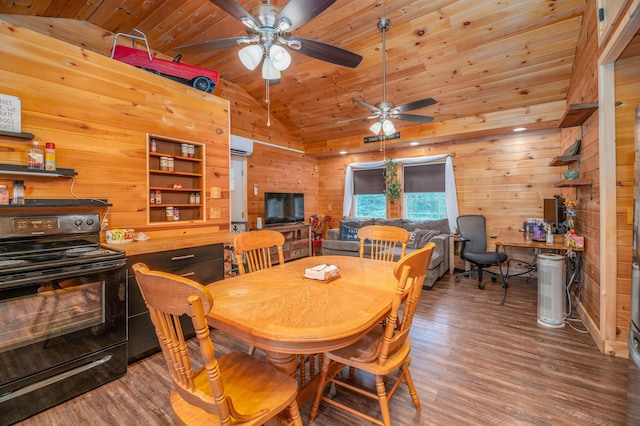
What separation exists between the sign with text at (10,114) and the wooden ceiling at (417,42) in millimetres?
1543

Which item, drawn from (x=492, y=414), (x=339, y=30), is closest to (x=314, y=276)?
(x=492, y=414)

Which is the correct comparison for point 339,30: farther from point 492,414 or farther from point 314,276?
point 492,414

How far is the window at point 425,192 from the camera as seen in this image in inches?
225

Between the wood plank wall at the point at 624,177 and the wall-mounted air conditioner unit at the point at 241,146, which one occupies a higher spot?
the wall-mounted air conditioner unit at the point at 241,146

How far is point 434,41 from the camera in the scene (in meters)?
3.49

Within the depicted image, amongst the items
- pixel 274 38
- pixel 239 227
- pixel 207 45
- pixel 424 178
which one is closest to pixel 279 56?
pixel 274 38

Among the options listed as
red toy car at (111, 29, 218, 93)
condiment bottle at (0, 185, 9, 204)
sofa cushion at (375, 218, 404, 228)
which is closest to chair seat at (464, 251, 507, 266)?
sofa cushion at (375, 218, 404, 228)

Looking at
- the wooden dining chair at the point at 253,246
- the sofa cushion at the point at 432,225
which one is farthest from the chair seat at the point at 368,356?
the sofa cushion at the point at 432,225

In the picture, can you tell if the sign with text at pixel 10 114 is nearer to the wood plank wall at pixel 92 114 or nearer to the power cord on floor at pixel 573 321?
the wood plank wall at pixel 92 114

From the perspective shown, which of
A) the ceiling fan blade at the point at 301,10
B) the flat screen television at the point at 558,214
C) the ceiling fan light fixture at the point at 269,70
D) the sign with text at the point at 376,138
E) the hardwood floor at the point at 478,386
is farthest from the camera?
the sign with text at the point at 376,138

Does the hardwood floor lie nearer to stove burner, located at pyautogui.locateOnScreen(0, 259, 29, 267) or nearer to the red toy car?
stove burner, located at pyautogui.locateOnScreen(0, 259, 29, 267)

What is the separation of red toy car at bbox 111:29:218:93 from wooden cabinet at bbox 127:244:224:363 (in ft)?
6.10

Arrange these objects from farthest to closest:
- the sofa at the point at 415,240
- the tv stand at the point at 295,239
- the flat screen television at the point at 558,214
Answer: the tv stand at the point at 295,239
the sofa at the point at 415,240
the flat screen television at the point at 558,214

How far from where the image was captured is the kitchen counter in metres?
2.23
